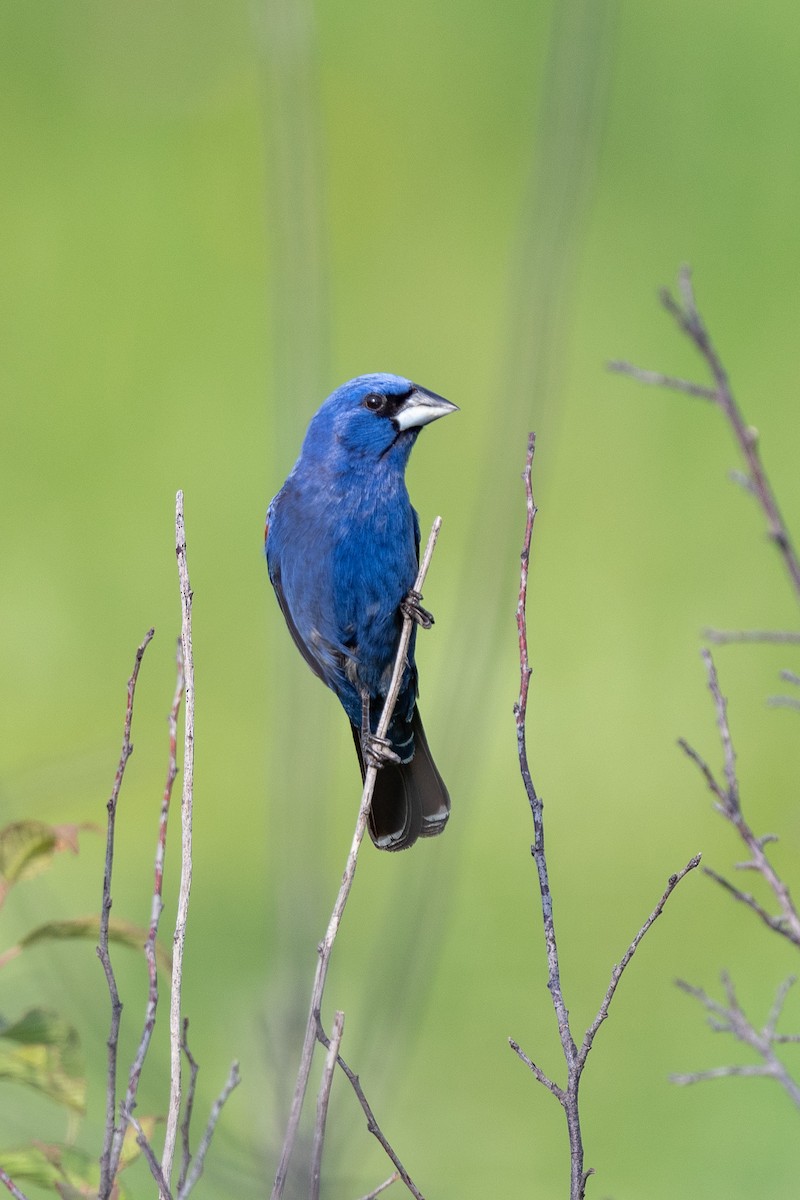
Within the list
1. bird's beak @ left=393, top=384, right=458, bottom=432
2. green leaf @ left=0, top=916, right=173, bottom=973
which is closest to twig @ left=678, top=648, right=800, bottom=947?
green leaf @ left=0, top=916, right=173, bottom=973

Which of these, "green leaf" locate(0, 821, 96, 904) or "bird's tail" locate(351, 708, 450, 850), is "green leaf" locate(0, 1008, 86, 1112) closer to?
"green leaf" locate(0, 821, 96, 904)

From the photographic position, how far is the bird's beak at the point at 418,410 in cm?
165

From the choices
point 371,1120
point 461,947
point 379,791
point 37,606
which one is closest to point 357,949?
point 461,947

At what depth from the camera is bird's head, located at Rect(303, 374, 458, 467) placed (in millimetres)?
1662

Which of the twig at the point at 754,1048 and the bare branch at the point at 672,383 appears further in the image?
the twig at the point at 754,1048

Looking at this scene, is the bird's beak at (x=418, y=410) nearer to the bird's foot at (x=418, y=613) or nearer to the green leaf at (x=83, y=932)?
the bird's foot at (x=418, y=613)

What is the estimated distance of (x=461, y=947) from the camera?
9.78 feet

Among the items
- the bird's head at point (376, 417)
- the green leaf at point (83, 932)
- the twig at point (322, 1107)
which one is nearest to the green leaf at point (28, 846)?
the green leaf at point (83, 932)

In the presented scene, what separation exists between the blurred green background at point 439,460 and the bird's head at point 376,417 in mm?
1018

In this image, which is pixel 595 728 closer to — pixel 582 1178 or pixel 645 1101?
pixel 645 1101

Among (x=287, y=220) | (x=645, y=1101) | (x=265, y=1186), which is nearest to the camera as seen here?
(x=265, y=1186)

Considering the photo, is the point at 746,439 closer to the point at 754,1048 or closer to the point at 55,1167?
the point at 754,1048

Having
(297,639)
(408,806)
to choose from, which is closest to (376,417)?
(297,639)

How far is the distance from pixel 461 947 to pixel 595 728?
1.84 feet
